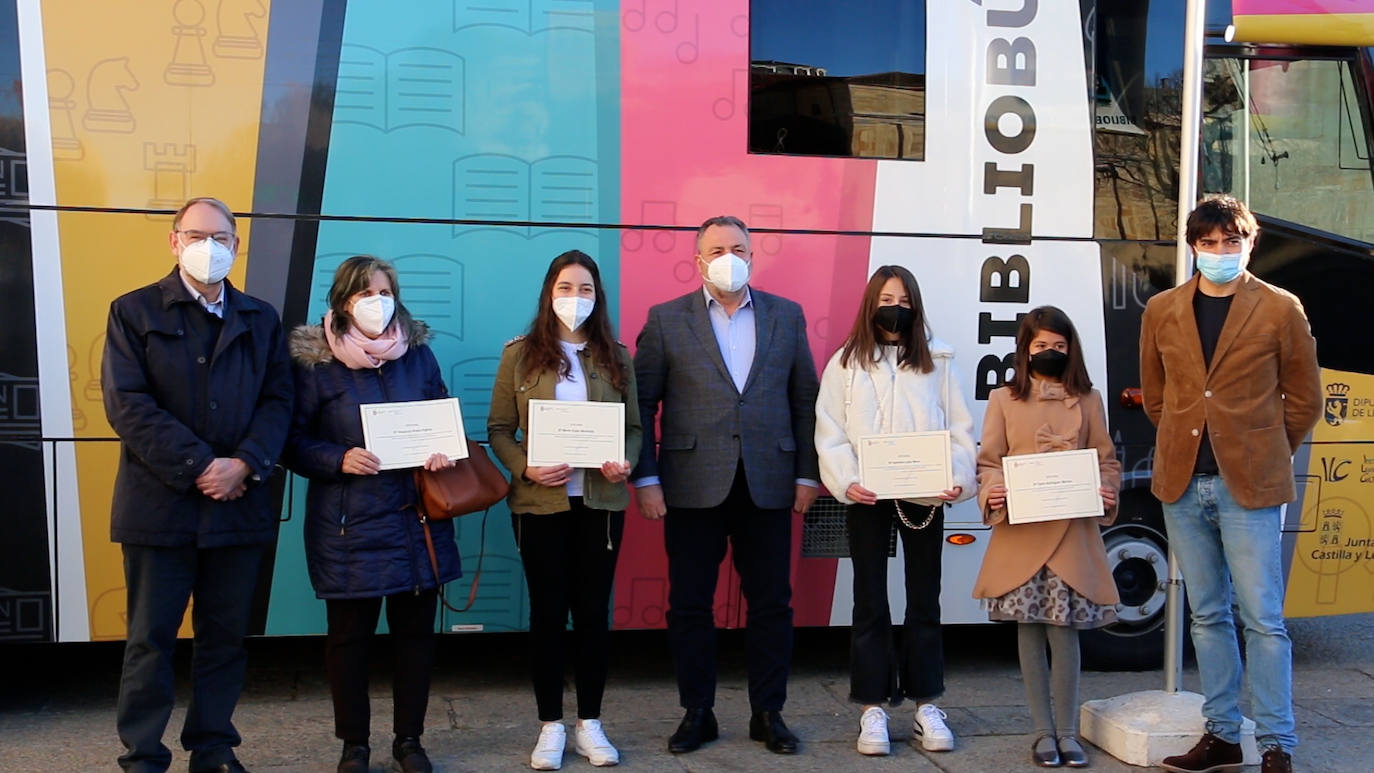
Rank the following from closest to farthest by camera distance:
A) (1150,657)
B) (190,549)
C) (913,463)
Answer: (190,549)
(913,463)
(1150,657)

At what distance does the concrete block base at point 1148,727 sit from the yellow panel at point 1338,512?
1.29m

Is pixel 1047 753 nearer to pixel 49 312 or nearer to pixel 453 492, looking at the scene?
pixel 453 492

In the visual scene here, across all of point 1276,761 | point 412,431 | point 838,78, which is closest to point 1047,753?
point 1276,761

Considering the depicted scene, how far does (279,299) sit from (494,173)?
103 cm

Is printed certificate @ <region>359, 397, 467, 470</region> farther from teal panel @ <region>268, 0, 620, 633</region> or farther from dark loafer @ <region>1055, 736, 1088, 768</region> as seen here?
dark loafer @ <region>1055, 736, 1088, 768</region>

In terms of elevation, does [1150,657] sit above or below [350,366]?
below

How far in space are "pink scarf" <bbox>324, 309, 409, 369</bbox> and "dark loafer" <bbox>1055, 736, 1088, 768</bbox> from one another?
2.86 m

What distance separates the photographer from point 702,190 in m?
5.39

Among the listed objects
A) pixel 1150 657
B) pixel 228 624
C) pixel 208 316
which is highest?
pixel 208 316

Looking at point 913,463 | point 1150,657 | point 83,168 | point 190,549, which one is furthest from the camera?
point 1150,657

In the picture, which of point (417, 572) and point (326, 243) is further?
point (326, 243)

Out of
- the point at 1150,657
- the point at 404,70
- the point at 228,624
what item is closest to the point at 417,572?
the point at 228,624

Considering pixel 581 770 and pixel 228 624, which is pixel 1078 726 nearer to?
pixel 581 770

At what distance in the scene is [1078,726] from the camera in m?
4.84
